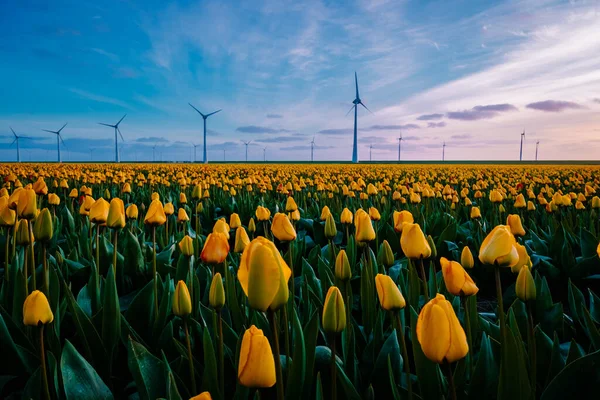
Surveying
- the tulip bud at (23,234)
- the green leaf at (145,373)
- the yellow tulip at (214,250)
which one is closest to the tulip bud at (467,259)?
the yellow tulip at (214,250)

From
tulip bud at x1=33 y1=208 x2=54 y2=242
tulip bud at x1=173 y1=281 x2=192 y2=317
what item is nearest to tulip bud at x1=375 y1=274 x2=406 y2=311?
tulip bud at x1=173 y1=281 x2=192 y2=317

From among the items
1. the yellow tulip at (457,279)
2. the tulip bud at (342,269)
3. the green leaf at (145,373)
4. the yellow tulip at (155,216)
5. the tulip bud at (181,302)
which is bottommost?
the green leaf at (145,373)

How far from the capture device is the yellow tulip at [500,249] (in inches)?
55.1

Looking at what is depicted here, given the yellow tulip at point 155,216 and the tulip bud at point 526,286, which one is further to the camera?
the yellow tulip at point 155,216

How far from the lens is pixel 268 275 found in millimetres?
1016

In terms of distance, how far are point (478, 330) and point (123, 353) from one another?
1781 millimetres

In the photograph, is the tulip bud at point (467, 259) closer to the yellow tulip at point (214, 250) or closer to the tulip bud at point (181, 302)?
the yellow tulip at point (214, 250)

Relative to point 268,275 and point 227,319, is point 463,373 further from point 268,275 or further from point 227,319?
point 227,319

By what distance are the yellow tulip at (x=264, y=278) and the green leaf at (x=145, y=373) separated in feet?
2.22

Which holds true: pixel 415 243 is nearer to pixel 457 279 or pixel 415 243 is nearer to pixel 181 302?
pixel 457 279

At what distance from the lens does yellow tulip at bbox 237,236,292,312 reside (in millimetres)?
998

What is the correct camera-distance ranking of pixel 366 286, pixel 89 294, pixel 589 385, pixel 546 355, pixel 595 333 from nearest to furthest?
pixel 589 385 → pixel 595 333 → pixel 546 355 → pixel 366 286 → pixel 89 294

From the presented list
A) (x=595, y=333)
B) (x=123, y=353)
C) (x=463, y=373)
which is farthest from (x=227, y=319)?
(x=595, y=333)

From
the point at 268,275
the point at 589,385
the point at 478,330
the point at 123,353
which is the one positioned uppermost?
the point at 268,275
